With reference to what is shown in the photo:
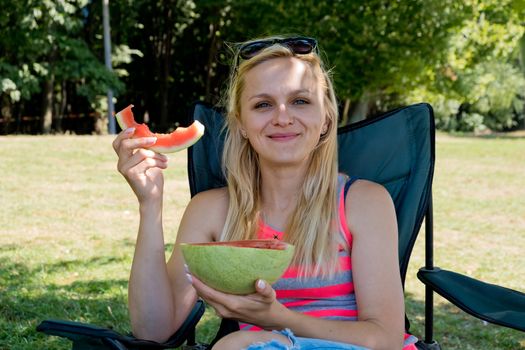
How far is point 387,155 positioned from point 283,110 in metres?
1.12

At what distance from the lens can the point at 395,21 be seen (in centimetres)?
2011

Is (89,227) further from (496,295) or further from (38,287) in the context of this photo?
(496,295)

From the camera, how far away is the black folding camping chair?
9.81 feet

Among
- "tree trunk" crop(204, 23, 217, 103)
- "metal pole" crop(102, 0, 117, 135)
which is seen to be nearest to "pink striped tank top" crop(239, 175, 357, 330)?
"metal pole" crop(102, 0, 117, 135)

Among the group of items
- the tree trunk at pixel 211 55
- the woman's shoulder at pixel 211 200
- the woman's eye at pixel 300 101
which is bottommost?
the woman's shoulder at pixel 211 200

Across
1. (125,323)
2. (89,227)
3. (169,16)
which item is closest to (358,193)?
(125,323)

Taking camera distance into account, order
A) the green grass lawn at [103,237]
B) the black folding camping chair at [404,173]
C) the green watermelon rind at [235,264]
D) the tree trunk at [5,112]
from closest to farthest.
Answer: the green watermelon rind at [235,264]
the black folding camping chair at [404,173]
the green grass lawn at [103,237]
the tree trunk at [5,112]

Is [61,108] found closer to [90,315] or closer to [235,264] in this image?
[90,315]

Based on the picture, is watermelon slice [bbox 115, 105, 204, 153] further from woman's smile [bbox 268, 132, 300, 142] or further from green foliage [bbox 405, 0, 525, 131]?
green foliage [bbox 405, 0, 525, 131]

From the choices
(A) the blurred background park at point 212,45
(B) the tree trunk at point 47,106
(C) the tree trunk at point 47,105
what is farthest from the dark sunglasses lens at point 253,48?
(B) the tree trunk at point 47,106

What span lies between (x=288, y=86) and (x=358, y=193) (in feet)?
1.56

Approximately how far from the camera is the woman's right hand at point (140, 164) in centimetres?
237

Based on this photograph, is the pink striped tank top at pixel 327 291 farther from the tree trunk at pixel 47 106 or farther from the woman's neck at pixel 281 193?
the tree trunk at pixel 47 106

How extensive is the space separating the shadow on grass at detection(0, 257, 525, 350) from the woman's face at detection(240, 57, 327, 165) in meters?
2.47
